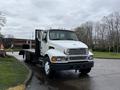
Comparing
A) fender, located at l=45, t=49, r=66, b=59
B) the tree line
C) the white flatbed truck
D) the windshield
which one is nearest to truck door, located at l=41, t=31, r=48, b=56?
the white flatbed truck

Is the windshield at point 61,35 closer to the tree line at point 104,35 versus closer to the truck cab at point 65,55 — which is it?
the truck cab at point 65,55

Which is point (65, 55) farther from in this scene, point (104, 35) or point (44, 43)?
point (104, 35)

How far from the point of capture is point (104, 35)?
8906 centimetres

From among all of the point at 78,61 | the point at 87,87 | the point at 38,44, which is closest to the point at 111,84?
the point at 87,87

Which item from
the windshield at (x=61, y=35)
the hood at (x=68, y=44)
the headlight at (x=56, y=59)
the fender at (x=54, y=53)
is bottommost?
the headlight at (x=56, y=59)

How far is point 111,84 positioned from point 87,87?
47.4 inches

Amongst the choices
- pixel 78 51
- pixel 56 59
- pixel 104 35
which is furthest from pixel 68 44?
pixel 104 35

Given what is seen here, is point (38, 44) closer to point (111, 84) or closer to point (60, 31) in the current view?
point (60, 31)

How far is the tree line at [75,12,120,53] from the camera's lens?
77125 mm

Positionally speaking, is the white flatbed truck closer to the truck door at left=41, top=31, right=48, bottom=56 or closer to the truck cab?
the truck cab

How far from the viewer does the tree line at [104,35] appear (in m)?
77.1

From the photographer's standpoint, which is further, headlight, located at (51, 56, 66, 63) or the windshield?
the windshield

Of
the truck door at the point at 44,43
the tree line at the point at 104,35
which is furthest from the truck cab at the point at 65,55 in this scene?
the tree line at the point at 104,35

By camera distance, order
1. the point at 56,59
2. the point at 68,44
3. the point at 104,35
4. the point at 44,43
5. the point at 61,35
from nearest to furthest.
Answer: the point at 56,59
the point at 68,44
the point at 61,35
the point at 44,43
the point at 104,35
